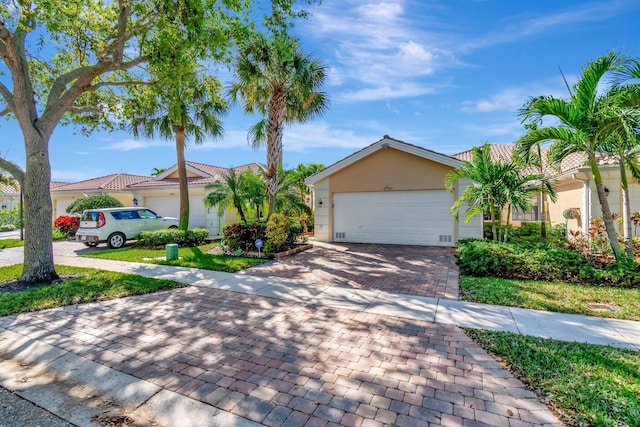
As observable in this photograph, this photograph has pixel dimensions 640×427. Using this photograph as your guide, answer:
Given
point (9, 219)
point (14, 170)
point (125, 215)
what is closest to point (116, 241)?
point (125, 215)

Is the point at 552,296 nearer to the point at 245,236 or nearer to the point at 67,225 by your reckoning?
the point at 245,236

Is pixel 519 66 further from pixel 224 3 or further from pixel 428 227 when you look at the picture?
pixel 224 3

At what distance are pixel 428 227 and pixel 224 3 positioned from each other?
10073 mm

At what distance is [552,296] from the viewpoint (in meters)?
5.77

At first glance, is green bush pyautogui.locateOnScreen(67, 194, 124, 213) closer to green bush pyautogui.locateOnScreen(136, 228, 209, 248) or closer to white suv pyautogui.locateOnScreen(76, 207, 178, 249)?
white suv pyautogui.locateOnScreen(76, 207, 178, 249)

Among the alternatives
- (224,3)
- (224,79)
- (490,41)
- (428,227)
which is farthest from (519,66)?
(224,79)

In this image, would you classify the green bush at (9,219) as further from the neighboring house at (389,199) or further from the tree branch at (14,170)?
the neighboring house at (389,199)

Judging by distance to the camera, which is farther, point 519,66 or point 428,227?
point 428,227

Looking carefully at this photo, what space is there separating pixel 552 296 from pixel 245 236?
29.2 feet

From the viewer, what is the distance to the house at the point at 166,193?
18.1m

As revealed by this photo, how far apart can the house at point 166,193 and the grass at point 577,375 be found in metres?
14.9

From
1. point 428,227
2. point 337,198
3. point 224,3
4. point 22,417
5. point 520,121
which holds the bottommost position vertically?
point 22,417

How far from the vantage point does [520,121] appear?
7.67m

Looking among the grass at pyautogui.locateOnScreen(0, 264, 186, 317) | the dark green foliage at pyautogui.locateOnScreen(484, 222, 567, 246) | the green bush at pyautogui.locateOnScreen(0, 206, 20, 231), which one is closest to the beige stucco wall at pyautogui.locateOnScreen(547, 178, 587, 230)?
the dark green foliage at pyautogui.locateOnScreen(484, 222, 567, 246)
